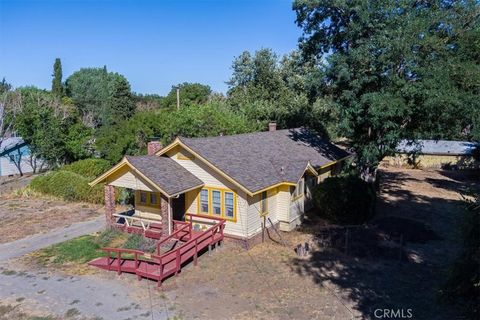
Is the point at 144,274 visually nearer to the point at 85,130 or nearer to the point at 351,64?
the point at 351,64

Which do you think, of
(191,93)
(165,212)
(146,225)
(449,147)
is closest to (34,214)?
(146,225)

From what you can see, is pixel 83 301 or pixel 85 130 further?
pixel 85 130

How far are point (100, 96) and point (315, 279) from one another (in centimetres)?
7488

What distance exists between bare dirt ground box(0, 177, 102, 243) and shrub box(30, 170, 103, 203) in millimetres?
562

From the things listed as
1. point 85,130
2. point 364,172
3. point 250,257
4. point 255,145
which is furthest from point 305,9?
point 85,130

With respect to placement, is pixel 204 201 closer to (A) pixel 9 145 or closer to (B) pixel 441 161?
(A) pixel 9 145

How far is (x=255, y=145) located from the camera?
23.5m

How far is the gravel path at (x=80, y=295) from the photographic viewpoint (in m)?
12.4

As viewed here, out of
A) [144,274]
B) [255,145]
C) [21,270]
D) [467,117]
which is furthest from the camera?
[255,145]

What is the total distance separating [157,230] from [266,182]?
19.5 ft

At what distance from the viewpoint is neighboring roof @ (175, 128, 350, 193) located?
1858 centimetres

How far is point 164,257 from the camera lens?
14.9 m

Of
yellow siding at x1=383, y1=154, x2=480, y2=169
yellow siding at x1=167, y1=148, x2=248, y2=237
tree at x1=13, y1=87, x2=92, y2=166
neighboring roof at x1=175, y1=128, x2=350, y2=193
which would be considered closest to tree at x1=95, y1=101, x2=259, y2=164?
tree at x1=13, y1=87, x2=92, y2=166

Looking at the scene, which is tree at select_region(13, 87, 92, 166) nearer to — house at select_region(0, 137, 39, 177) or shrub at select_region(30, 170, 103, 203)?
house at select_region(0, 137, 39, 177)
